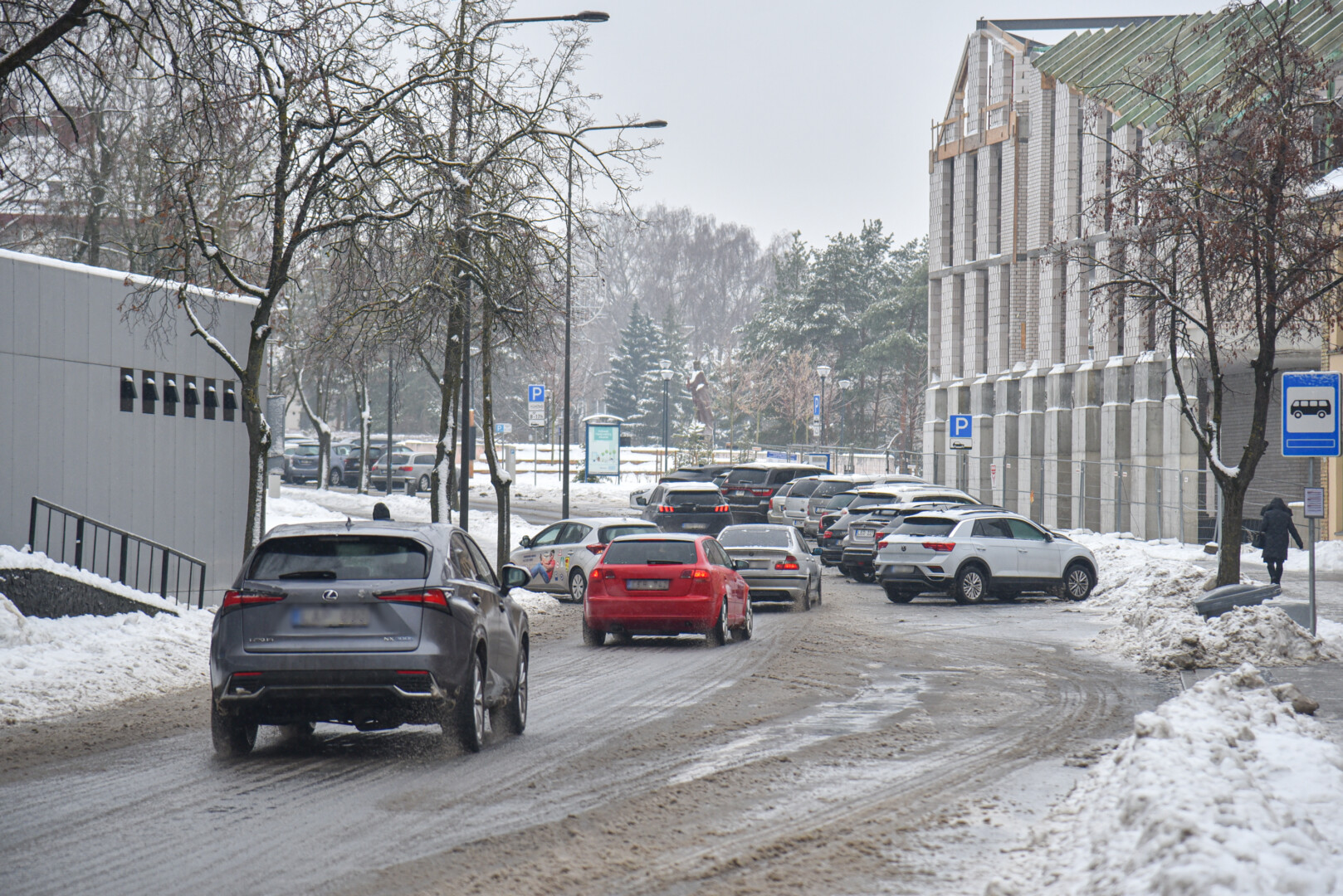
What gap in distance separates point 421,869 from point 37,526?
A: 13990 millimetres

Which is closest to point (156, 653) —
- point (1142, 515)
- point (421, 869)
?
point (421, 869)

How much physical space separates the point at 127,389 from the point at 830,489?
2238 cm

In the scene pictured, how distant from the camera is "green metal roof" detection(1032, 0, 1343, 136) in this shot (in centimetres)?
3916

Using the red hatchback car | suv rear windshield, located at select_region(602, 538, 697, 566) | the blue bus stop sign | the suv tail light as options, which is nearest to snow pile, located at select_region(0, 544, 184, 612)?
the red hatchback car

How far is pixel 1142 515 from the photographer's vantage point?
46969 mm

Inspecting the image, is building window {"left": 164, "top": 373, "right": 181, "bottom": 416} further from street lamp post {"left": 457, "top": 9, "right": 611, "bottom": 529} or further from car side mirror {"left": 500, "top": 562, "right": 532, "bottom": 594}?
car side mirror {"left": 500, "top": 562, "right": 532, "bottom": 594}

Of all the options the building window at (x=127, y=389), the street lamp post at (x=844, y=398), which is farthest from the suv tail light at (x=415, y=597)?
the street lamp post at (x=844, y=398)

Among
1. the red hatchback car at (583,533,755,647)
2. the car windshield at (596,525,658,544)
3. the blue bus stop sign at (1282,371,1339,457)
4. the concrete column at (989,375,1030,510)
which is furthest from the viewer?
the concrete column at (989,375,1030,510)

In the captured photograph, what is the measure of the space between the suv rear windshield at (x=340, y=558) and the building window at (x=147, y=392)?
12255 millimetres

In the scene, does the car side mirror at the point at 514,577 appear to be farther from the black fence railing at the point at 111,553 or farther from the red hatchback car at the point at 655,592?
the black fence railing at the point at 111,553

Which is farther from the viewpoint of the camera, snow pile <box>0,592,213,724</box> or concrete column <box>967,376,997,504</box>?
concrete column <box>967,376,997,504</box>

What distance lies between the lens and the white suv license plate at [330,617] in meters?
9.58

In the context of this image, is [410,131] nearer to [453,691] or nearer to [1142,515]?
[453,691]

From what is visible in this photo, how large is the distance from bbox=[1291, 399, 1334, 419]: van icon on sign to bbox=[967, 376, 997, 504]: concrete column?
39.4m
